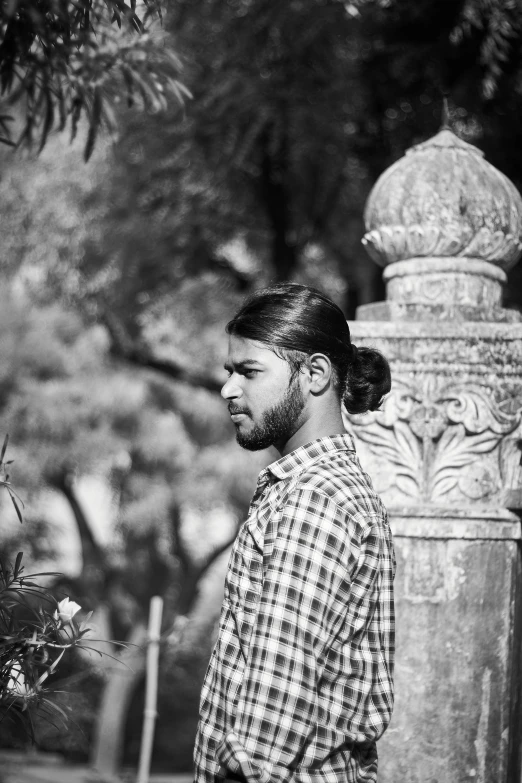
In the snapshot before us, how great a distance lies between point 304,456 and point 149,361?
30.5 ft

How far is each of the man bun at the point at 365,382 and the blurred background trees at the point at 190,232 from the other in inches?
58.1

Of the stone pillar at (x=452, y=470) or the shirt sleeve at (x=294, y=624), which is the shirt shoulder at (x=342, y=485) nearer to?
the shirt sleeve at (x=294, y=624)

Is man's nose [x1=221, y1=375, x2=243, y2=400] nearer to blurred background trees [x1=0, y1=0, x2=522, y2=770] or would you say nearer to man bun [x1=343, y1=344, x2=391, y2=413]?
man bun [x1=343, y1=344, x2=391, y2=413]

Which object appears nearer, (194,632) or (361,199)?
(361,199)

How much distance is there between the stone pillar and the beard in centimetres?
92

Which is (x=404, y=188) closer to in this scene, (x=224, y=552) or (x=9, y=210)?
(x=9, y=210)

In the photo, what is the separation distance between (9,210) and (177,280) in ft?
7.32

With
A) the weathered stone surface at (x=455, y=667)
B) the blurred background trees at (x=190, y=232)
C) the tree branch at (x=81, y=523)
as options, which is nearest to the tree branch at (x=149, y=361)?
the blurred background trees at (x=190, y=232)

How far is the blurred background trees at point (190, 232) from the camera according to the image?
273 inches

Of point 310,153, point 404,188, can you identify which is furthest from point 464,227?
point 310,153

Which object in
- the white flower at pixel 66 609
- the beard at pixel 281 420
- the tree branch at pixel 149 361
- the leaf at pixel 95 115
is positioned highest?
the tree branch at pixel 149 361

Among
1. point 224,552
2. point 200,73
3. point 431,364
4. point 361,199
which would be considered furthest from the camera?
point 224,552

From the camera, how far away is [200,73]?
8188 millimetres

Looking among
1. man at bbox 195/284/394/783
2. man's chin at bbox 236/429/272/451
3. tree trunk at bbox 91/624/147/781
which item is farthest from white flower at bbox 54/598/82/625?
tree trunk at bbox 91/624/147/781
